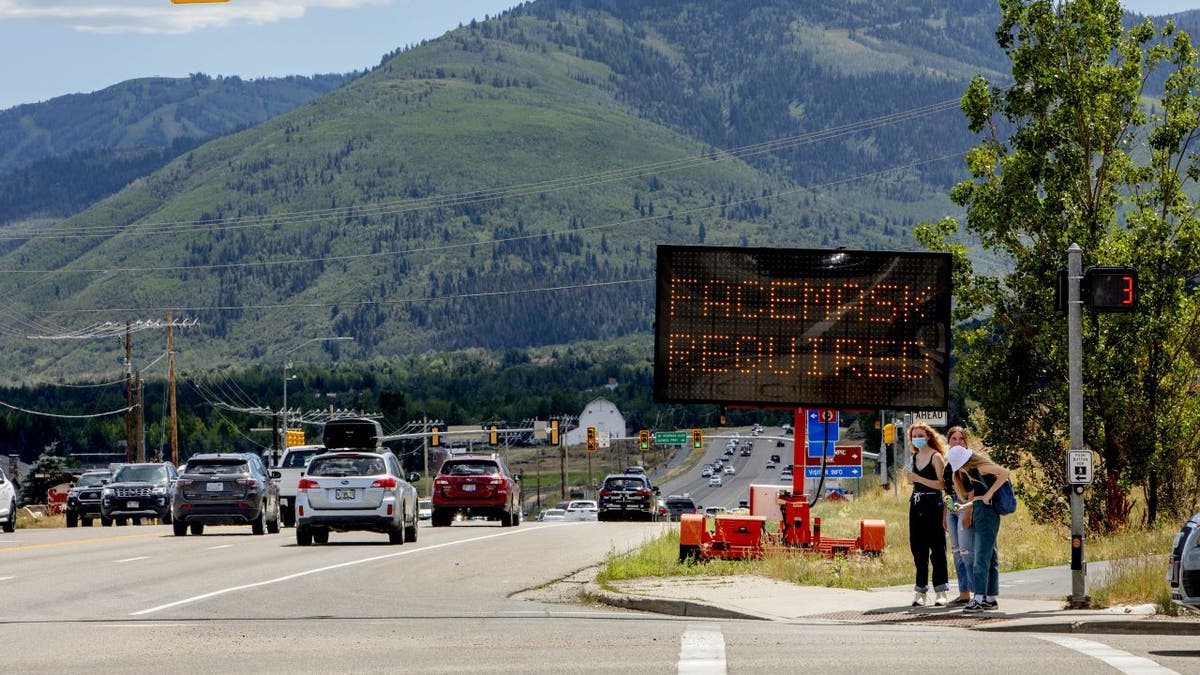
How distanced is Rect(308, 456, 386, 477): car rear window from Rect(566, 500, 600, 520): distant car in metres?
48.1

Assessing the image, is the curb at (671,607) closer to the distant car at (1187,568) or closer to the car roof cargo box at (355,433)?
the distant car at (1187,568)

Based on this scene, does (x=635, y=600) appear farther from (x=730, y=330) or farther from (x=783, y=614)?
(x=730, y=330)

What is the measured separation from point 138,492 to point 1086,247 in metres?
27.0

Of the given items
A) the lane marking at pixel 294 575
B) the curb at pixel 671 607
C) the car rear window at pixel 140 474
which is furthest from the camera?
the car rear window at pixel 140 474

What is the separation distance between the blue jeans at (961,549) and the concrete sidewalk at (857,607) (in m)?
0.46

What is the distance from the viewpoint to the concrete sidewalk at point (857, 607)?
17.1 meters

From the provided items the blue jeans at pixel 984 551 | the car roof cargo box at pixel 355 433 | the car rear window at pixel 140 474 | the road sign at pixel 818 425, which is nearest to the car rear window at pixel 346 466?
the road sign at pixel 818 425

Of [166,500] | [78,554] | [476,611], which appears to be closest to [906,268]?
[476,611]

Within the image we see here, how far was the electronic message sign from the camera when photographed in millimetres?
23828

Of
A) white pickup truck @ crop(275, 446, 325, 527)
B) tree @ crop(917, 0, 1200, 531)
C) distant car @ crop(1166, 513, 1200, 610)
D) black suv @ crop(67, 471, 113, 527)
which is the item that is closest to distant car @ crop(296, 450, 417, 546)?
white pickup truck @ crop(275, 446, 325, 527)

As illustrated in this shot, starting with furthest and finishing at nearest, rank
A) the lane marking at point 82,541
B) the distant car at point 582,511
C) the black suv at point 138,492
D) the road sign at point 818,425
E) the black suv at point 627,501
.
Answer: the distant car at point 582,511 → the black suv at point 627,501 → the black suv at point 138,492 → the lane marking at point 82,541 → the road sign at point 818,425

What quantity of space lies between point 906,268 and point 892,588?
4.26 meters

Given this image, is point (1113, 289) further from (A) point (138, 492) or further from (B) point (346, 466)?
(A) point (138, 492)

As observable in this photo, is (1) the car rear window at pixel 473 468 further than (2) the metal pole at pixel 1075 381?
Yes
